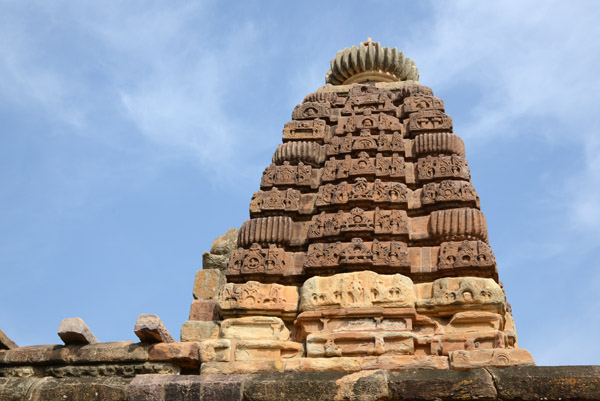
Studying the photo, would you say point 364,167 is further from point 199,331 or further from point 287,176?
point 199,331

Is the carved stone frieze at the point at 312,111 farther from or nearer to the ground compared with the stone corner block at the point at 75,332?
farther from the ground

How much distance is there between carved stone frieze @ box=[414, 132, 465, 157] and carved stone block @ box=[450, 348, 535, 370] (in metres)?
3.06

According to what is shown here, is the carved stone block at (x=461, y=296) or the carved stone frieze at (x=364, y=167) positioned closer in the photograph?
the carved stone block at (x=461, y=296)


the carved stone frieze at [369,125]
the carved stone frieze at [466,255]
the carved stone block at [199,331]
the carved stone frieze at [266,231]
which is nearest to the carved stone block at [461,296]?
the carved stone frieze at [466,255]

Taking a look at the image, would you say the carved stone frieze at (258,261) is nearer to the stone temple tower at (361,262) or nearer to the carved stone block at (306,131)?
the stone temple tower at (361,262)

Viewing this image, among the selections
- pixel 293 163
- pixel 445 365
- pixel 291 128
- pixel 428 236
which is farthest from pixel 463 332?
pixel 291 128

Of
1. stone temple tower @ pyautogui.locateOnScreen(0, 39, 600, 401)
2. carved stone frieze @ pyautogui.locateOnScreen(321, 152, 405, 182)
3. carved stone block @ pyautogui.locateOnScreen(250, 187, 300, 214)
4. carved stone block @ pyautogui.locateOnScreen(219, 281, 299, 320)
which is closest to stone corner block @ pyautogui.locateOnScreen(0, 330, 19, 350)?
stone temple tower @ pyautogui.locateOnScreen(0, 39, 600, 401)

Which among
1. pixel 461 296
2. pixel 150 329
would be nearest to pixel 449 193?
pixel 461 296

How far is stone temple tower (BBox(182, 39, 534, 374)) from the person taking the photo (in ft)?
20.0

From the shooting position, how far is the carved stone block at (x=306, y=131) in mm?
8742

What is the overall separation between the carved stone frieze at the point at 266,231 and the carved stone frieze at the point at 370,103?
2.30m

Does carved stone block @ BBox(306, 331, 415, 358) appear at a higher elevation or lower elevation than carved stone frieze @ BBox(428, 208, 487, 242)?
lower

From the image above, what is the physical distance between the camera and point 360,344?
6.12 meters

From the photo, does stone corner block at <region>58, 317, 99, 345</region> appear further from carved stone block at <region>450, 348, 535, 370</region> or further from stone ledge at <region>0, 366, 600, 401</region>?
carved stone block at <region>450, 348, 535, 370</region>
